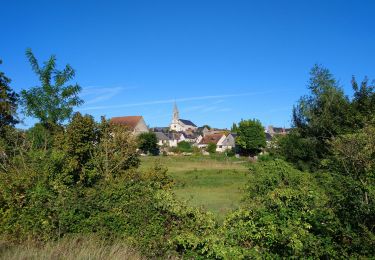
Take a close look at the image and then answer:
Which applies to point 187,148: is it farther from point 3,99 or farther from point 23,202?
point 23,202

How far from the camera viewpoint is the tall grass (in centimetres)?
567

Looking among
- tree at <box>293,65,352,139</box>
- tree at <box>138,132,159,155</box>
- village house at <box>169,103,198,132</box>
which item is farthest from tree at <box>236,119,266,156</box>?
village house at <box>169,103,198,132</box>

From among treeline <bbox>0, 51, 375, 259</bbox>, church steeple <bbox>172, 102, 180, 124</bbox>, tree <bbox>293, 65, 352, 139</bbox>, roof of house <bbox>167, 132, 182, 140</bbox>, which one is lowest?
treeline <bbox>0, 51, 375, 259</bbox>

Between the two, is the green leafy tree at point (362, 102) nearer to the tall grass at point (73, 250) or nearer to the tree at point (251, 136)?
the tall grass at point (73, 250)

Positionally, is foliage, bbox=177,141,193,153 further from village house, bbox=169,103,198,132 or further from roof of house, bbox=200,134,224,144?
village house, bbox=169,103,198,132

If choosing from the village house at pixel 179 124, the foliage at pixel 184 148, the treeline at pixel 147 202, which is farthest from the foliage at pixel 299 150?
the village house at pixel 179 124

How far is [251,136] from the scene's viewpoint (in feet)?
230

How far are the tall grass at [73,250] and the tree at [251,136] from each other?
211 ft

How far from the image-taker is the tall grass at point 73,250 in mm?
5668

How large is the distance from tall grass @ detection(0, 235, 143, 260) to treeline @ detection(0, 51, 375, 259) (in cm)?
26

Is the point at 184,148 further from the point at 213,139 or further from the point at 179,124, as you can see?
the point at 179,124

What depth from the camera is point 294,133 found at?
20047mm

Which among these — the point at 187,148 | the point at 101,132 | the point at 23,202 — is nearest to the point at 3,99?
the point at 101,132

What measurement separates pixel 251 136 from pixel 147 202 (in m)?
64.2
